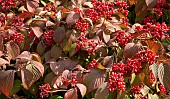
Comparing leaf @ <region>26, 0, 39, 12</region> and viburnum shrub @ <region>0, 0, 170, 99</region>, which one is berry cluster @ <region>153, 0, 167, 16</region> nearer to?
viburnum shrub @ <region>0, 0, 170, 99</region>

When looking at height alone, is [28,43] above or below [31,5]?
below

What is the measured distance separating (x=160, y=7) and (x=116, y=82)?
89 cm

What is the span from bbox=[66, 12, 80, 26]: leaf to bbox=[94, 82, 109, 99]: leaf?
0.38 m

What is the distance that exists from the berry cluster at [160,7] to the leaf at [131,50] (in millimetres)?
565

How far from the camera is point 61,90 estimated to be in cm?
166

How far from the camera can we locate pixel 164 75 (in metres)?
1.59

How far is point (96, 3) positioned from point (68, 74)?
516 mm

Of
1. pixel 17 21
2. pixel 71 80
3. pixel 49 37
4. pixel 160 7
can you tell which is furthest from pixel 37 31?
pixel 160 7

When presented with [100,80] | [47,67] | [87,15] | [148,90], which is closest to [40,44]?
[47,67]

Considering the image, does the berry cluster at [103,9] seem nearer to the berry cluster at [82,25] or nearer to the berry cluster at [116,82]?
the berry cluster at [82,25]

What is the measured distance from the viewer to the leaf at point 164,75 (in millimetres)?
1571

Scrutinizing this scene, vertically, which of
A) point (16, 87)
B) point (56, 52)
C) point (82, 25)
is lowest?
point (16, 87)

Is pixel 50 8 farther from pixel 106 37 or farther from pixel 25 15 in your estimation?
pixel 106 37

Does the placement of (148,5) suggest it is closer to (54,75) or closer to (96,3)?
(96,3)
